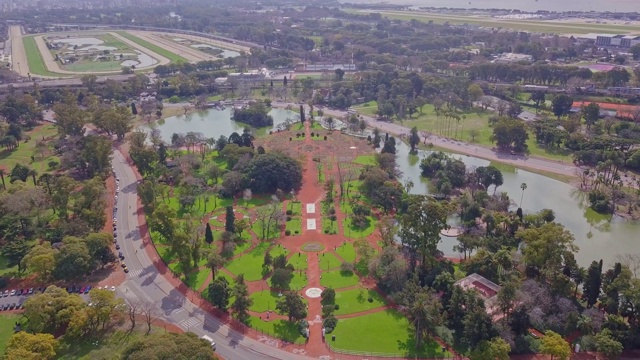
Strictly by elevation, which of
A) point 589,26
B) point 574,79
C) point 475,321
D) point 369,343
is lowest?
point 369,343

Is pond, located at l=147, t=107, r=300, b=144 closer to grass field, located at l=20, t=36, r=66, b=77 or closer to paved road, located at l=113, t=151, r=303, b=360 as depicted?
paved road, located at l=113, t=151, r=303, b=360

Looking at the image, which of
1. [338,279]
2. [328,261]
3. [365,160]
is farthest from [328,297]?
[365,160]

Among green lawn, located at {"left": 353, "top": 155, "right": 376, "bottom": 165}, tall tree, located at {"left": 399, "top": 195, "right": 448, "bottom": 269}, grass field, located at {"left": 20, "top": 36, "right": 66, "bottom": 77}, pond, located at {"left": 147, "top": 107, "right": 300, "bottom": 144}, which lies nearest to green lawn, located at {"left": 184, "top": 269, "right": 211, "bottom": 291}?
tall tree, located at {"left": 399, "top": 195, "right": 448, "bottom": 269}

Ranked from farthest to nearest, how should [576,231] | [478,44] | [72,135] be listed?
[478,44]
[72,135]
[576,231]

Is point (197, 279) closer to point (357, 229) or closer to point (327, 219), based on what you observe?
point (327, 219)

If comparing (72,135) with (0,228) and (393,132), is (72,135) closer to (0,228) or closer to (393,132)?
Answer: (0,228)

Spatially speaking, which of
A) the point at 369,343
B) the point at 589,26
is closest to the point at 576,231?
the point at 369,343

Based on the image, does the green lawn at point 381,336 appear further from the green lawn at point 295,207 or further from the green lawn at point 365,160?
the green lawn at point 365,160
